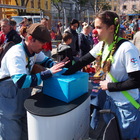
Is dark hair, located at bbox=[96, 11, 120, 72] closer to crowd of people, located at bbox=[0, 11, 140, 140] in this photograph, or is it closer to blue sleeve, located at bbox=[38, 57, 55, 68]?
crowd of people, located at bbox=[0, 11, 140, 140]

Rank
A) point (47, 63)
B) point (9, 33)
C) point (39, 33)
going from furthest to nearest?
point (9, 33), point (47, 63), point (39, 33)

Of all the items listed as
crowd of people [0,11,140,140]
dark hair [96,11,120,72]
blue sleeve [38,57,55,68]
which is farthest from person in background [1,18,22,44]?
dark hair [96,11,120,72]

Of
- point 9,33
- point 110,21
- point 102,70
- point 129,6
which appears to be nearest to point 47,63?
point 102,70

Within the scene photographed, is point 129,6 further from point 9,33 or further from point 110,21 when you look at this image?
point 110,21

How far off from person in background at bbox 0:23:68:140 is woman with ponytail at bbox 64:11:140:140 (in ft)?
1.44

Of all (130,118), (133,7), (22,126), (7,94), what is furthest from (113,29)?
(133,7)

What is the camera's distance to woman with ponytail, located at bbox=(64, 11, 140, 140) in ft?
4.54

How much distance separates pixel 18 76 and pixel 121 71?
0.84 metres

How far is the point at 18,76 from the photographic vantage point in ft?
4.68

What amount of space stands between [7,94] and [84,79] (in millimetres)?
757

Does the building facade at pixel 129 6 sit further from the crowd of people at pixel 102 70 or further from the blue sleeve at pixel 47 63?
the crowd of people at pixel 102 70

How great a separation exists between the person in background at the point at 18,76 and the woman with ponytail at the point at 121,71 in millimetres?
440

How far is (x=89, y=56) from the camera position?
1797 mm

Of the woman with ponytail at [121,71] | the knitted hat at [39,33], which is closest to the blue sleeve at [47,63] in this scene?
the knitted hat at [39,33]
